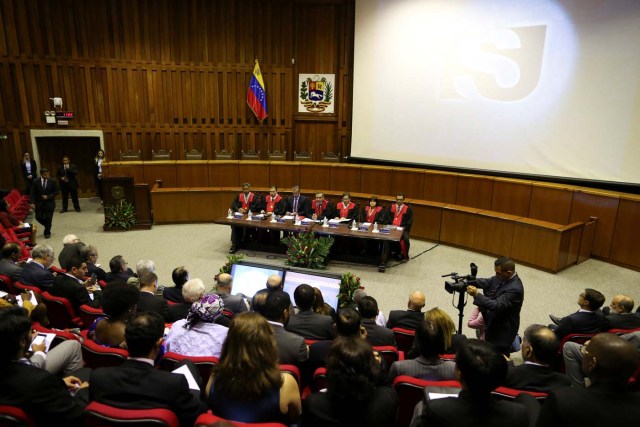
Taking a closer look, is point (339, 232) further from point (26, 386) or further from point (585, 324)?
point (26, 386)

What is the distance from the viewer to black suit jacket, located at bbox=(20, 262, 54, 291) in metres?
4.71

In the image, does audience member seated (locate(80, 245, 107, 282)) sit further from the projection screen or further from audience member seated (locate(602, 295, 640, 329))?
the projection screen

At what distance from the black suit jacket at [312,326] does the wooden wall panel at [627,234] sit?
22.6 feet

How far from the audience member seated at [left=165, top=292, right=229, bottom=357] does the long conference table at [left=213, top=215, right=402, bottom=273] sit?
459cm

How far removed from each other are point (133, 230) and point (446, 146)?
23.6ft

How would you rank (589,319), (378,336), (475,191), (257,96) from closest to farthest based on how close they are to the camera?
(378,336), (589,319), (475,191), (257,96)

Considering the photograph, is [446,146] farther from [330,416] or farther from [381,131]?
[330,416]

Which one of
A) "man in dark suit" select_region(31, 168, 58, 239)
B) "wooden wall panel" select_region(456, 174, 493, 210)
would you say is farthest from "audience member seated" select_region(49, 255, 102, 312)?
→ "wooden wall panel" select_region(456, 174, 493, 210)

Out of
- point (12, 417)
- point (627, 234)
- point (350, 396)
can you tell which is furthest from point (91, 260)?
point (627, 234)

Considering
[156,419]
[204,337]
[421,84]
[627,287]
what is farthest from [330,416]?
[421,84]

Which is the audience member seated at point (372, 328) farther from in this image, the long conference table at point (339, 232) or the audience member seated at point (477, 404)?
the long conference table at point (339, 232)

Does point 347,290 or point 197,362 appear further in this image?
point 347,290

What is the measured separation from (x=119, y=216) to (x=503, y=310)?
815cm

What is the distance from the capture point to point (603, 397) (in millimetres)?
2055
